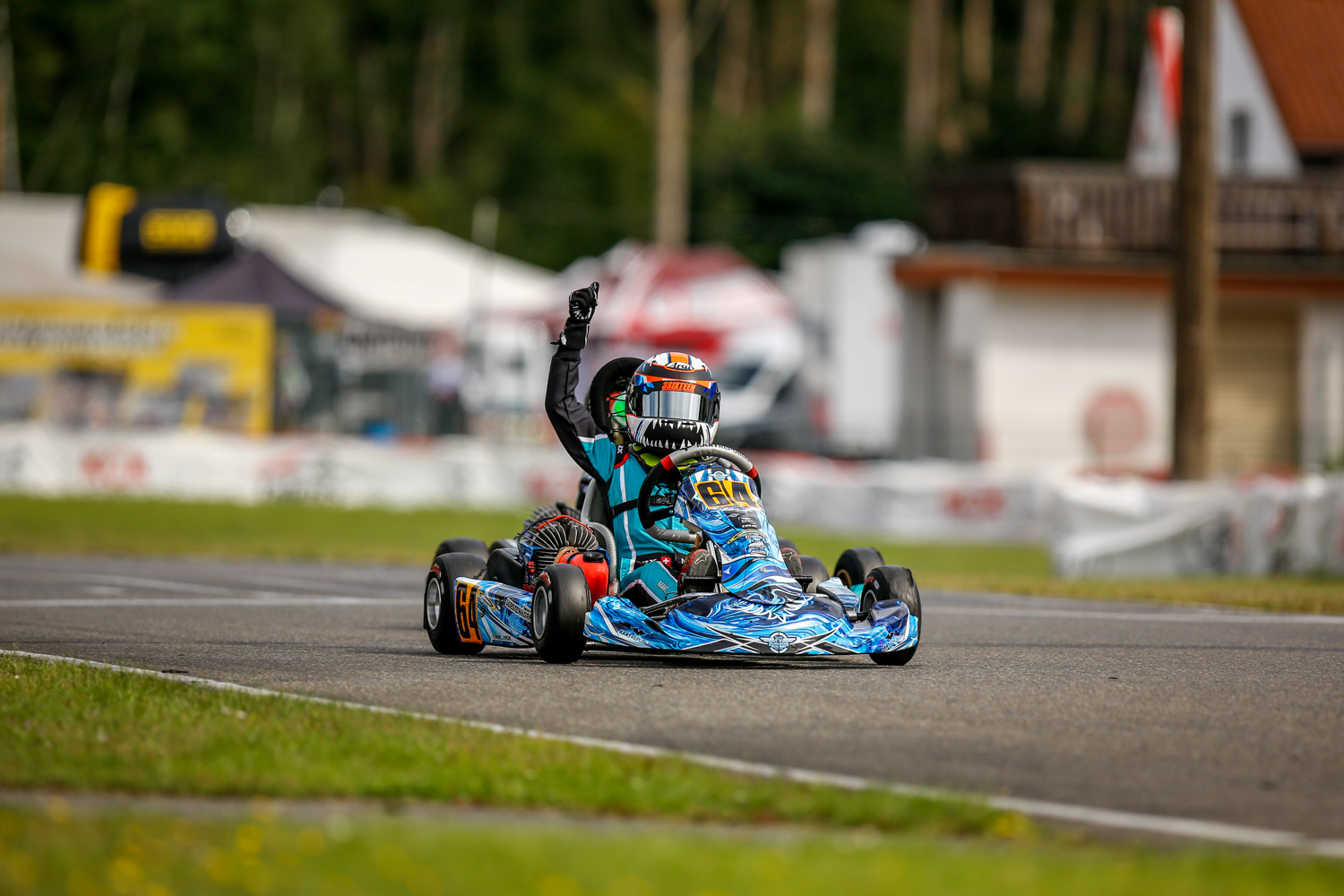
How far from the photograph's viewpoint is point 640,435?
9.90 meters

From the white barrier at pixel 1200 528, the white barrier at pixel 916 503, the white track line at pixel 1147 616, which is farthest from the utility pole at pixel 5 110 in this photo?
the white track line at pixel 1147 616

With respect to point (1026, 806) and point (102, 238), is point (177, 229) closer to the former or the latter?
point (102, 238)

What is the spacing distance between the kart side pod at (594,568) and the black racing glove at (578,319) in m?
1.36

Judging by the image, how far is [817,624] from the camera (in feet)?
28.8

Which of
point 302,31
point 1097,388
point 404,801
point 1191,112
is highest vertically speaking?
point 302,31

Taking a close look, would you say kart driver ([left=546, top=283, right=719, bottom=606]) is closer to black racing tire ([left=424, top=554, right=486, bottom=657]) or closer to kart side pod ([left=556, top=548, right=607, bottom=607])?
kart side pod ([left=556, top=548, right=607, bottom=607])

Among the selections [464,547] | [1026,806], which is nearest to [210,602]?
[464,547]

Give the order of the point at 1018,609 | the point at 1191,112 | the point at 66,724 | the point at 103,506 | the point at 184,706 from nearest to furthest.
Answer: the point at 66,724
the point at 184,706
the point at 1018,609
the point at 1191,112
the point at 103,506

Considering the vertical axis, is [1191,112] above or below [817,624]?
above

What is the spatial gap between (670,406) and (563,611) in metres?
1.42

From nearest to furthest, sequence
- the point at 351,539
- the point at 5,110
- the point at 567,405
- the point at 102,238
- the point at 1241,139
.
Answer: the point at 567,405, the point at 351,539, the point at 102,238, the point at 1241,139, the point at 5,110

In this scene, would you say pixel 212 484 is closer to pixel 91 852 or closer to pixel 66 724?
pixel 66 724

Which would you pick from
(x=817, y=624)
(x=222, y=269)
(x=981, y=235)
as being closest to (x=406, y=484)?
(x=222, y=269)

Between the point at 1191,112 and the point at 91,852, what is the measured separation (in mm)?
17089
